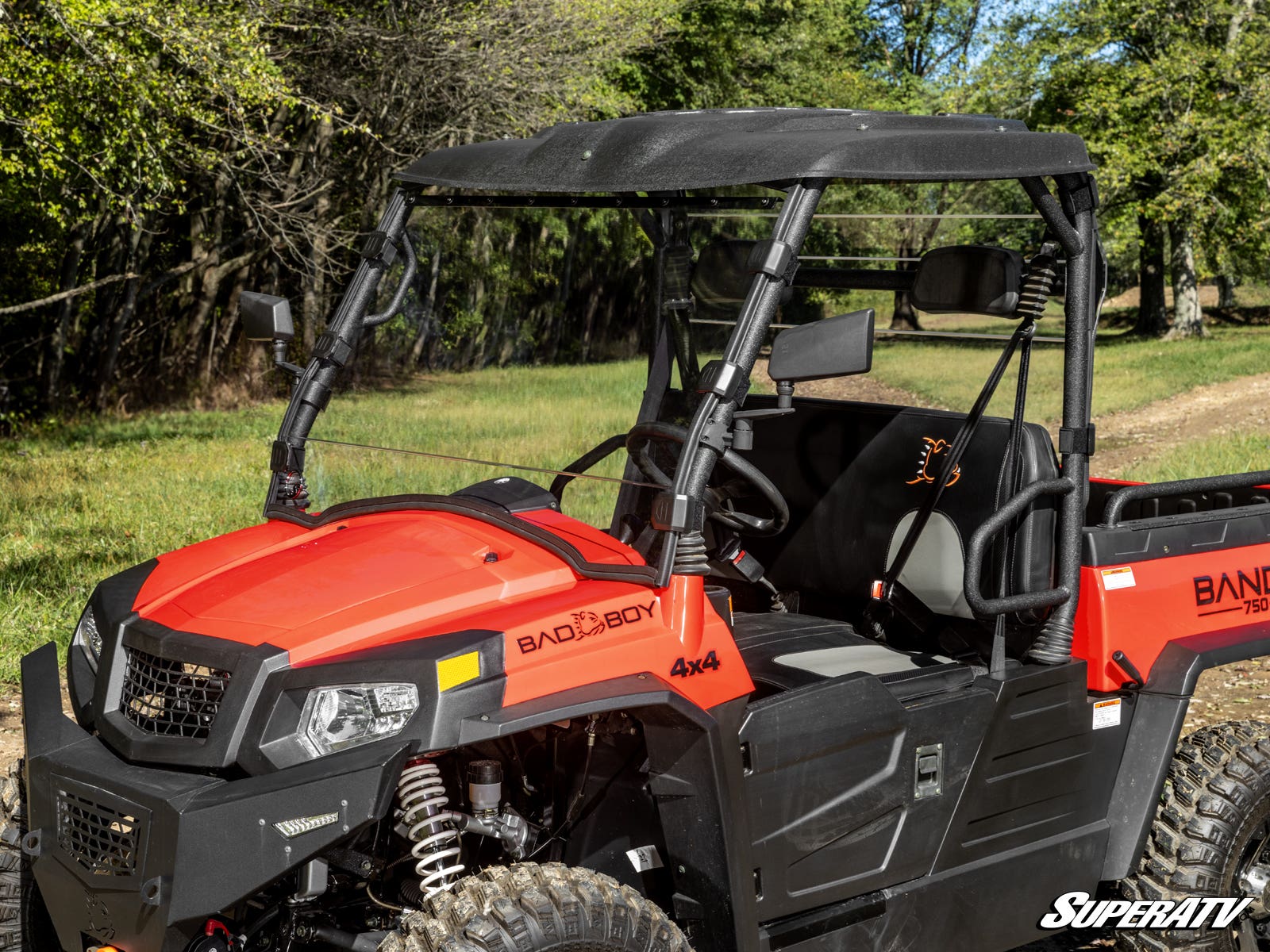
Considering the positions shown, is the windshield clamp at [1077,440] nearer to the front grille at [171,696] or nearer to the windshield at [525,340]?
the windshield at [525,340]

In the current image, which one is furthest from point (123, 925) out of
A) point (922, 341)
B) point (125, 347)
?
point (125, 347)

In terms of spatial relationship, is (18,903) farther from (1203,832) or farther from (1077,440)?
(1203,832)

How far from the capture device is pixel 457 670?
2.34 meters

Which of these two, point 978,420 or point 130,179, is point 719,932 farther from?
point 130,179

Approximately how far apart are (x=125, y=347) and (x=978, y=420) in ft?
53.9

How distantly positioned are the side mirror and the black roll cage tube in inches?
6.2

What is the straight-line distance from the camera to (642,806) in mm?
2732

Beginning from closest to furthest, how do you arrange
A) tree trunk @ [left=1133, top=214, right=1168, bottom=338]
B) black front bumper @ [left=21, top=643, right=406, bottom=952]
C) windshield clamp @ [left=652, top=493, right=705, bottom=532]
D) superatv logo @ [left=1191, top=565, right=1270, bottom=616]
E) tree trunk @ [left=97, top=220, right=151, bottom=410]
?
black front bumper @ [left=21, top=643, right=406, bottom=952] < windshield clamp @ [left=652, top=493, right=705, bottom=532] < superatv logo @ [left=1191, top=565, right=1270, bottom=616] < tree trunk @ [left=97, top=220, right=151, bottom=410] < tree trunk @ [left=1133, top=214, right=1168, bottom=338]

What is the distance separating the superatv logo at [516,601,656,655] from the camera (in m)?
2.44

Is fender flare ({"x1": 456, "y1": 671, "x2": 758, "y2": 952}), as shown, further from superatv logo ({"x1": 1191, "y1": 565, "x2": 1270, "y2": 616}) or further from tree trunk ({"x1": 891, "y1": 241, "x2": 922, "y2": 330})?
superatv logo ({"x1": 1191, "y1": 565, "x2": 1270, "y2": 616})

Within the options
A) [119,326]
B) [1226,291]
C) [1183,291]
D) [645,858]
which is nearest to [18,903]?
[645,858]

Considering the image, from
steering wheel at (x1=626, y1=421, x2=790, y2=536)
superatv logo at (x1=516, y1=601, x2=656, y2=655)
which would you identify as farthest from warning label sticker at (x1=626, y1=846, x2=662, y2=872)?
steering wheel at (x1=626, y1=421, x2=790, y2=536)

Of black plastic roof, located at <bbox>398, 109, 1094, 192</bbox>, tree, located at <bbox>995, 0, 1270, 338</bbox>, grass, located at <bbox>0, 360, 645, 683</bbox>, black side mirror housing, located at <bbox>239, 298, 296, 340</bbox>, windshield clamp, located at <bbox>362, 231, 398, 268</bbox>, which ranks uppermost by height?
tree, located at <bbox>995, 0, 1270, 338</bbox>

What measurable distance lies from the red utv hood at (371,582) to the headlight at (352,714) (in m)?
0.10
